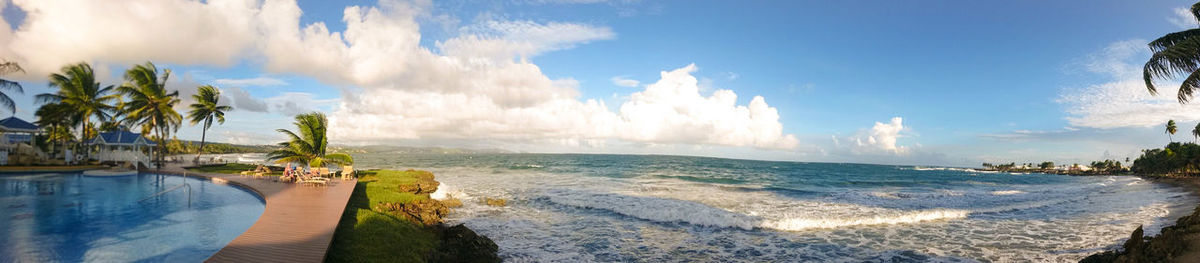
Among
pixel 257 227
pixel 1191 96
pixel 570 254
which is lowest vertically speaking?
pixel 570 254

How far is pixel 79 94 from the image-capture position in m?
29.6

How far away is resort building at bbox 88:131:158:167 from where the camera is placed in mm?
28172

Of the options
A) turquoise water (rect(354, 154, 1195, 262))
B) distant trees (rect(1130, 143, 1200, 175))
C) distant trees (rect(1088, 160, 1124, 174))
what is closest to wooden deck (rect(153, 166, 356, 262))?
turquoise water (rect(354, 154, 1195, 262))

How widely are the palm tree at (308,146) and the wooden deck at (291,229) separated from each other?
10.3 m

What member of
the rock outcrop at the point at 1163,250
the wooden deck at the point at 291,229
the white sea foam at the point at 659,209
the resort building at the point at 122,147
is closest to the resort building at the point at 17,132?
the resort building at the point at 122,147

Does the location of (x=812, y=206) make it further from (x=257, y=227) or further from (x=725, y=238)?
(x=257, y=227)

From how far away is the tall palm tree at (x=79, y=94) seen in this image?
2925cm

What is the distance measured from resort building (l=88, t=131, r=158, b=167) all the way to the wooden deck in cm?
2149

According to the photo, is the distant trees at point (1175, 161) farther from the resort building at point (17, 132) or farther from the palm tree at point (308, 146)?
the resort building at point (17, 132)

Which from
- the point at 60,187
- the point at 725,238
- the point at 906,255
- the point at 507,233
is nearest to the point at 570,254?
the point at 507,233

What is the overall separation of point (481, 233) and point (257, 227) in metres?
5.15

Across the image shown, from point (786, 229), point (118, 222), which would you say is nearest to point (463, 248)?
point (118, 222)

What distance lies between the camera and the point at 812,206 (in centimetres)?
2022

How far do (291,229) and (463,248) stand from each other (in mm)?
3150
